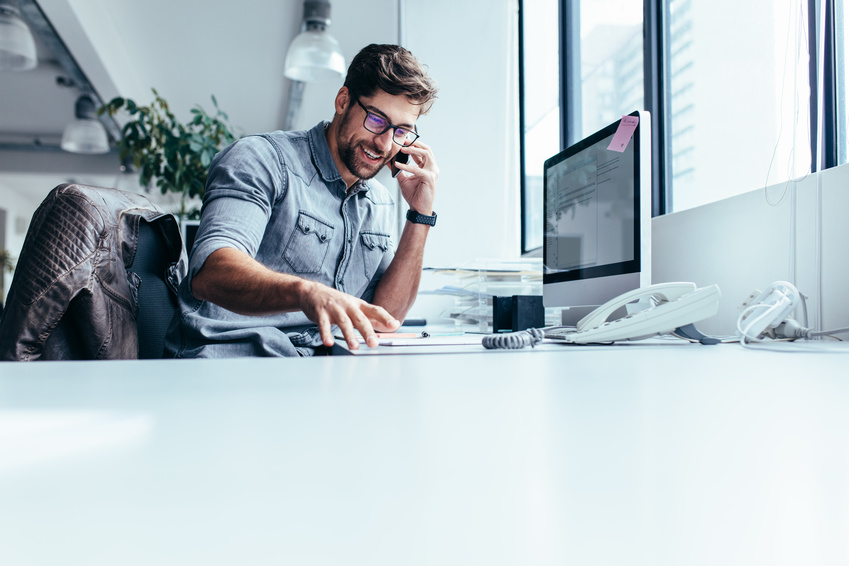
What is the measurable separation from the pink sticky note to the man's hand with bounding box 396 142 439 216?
26.5 inches

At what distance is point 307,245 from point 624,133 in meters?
0.82

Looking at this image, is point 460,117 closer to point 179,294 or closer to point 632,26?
point 632,26

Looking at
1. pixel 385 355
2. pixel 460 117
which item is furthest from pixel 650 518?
pixel 460 117

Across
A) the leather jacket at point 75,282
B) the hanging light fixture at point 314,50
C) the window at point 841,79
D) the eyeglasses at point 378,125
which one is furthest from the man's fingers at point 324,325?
the hanging light fixture at point 314,50

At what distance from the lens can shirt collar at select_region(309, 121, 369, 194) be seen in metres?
1.63

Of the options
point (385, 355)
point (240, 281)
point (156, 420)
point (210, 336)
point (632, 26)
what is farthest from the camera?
point (632, 26)

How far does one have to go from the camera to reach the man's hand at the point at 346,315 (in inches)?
32.6

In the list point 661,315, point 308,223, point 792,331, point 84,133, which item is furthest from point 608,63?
point 84,133

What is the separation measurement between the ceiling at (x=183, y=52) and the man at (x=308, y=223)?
6.94 ft

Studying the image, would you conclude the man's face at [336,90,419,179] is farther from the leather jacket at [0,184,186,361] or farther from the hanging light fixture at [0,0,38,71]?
the hanging light fixture at [0,0,38,71]

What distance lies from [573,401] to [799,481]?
17 cm

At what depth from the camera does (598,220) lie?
137 centimetres

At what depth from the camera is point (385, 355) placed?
0.79 metres

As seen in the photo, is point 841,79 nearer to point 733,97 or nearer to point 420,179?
point 733,97
